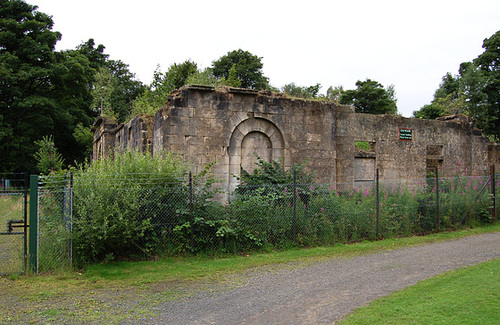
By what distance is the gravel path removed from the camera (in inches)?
217

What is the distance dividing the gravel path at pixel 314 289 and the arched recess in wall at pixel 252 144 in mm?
4796

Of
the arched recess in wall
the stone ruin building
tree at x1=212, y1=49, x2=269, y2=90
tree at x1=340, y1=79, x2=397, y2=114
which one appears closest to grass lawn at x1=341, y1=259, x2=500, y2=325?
the stone ruin building

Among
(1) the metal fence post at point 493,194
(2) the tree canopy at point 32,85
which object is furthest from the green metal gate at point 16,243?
(2) the tree canopy at point 32,85

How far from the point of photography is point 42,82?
3241 cm

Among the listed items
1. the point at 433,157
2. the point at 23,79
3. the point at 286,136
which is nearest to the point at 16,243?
the point at 286,136

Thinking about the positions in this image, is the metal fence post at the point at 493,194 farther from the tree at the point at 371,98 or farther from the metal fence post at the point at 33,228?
the tree at the point at 371,98

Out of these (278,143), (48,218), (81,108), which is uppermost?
(81,108)

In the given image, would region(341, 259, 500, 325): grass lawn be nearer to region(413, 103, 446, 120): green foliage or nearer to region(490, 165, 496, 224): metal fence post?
region(490, 165, 496, 224): metal fence post

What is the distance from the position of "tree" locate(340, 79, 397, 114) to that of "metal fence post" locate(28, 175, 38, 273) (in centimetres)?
4294

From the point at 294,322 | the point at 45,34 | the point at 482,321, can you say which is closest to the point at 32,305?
the point at 294,322

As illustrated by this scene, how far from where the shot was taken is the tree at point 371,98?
155 feet

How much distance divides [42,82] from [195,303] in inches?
1266

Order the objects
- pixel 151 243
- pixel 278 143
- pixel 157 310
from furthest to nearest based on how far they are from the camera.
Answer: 1. pixel 278 143
2. pixel 151 243
3. pixel 157 310

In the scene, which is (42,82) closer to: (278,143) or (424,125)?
(278,143)
